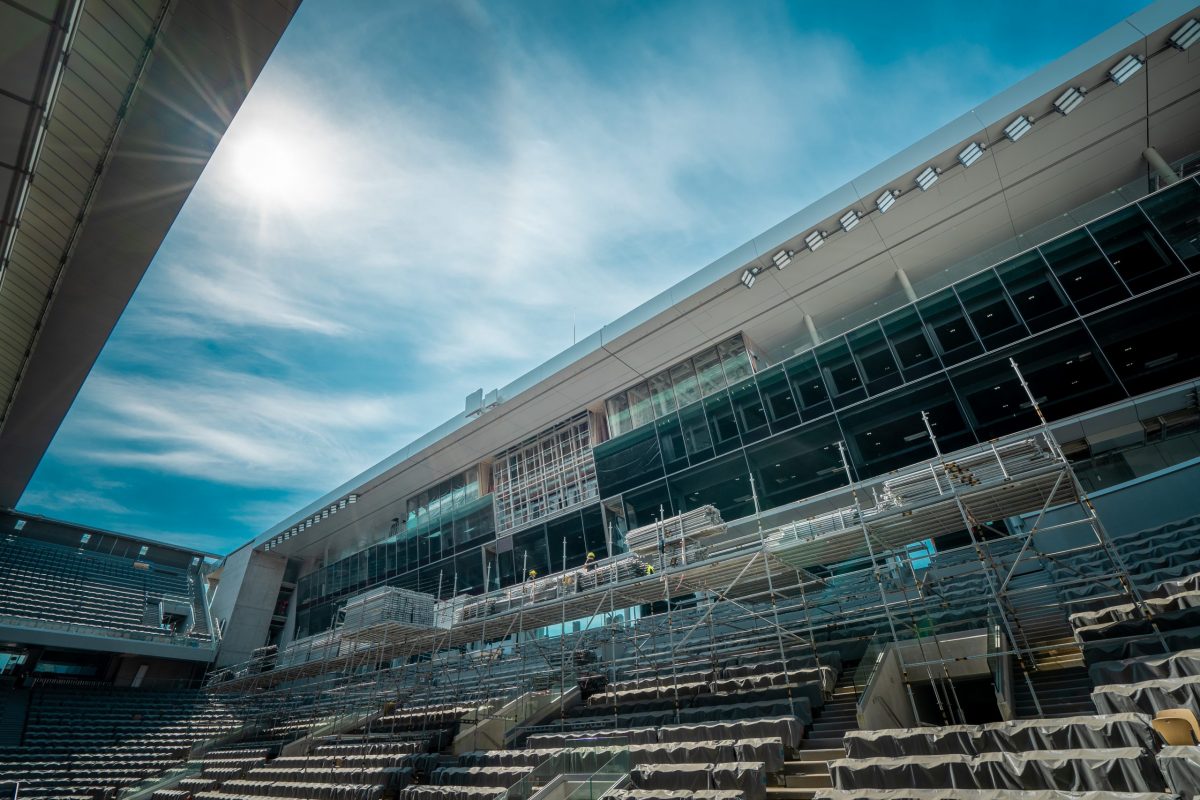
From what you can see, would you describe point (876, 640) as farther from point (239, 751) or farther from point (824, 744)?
point (239, 751)

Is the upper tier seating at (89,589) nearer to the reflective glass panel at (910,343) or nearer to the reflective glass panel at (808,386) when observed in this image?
the reflective glass panel at (808,386)

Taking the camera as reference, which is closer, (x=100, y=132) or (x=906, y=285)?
(x=100, y=132)

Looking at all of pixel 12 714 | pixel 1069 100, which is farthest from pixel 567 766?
pixel 12 714

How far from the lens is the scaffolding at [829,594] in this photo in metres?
10.4

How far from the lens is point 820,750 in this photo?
827 centimetres

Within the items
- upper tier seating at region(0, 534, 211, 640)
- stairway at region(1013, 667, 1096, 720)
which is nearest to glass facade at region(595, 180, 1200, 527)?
stairway at region(1013, 667, 1096, 720)

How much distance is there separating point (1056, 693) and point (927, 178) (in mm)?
13347

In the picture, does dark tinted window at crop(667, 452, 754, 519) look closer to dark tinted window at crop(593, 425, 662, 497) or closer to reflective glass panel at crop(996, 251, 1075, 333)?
dark tinted window at crop(593, 425, 662, 497)

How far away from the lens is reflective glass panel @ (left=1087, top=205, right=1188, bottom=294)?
45.5 ft

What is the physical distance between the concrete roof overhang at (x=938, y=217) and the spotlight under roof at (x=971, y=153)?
175 mm

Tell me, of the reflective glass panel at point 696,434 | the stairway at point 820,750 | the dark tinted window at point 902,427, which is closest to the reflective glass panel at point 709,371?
the reflective glass panel at point 696,434

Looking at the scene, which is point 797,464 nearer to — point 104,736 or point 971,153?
point 971,153

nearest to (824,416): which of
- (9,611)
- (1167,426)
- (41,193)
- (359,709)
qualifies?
(1167,426)

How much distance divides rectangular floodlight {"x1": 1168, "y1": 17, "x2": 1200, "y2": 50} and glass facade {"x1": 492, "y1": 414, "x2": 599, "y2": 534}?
20375 mm
